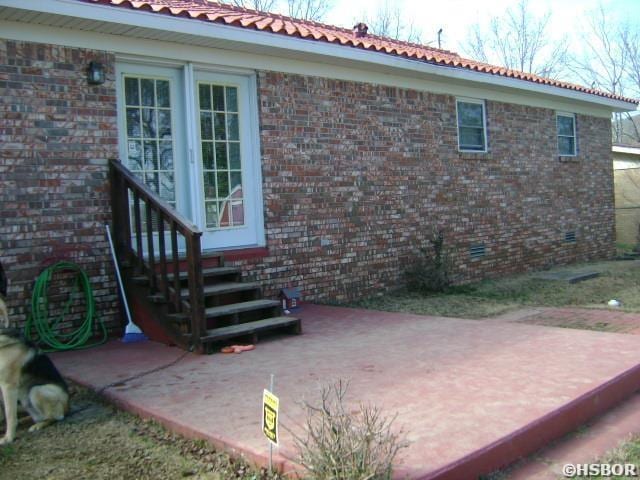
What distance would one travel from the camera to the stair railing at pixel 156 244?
5.86m

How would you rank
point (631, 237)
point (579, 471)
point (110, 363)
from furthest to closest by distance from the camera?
point (631, 237), point (110, 363), point (579, 471)

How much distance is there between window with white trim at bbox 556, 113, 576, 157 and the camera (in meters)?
13.6

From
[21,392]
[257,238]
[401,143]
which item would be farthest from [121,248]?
[401,143]

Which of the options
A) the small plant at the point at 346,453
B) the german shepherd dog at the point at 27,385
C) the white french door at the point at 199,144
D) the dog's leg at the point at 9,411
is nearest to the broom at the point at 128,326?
the white french door at the point at 199,144

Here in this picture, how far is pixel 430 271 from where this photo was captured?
31.9 ft

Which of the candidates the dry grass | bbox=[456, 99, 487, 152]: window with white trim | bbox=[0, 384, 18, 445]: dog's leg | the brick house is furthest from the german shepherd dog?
bbox=[456, 99, 487, 152]: window with white trim

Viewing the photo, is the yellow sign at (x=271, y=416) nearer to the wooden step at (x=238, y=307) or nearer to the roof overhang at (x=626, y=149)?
the wooden step at (x=238, y=307)

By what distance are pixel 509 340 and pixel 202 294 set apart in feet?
9.36

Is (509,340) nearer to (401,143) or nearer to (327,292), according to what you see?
(327,292)

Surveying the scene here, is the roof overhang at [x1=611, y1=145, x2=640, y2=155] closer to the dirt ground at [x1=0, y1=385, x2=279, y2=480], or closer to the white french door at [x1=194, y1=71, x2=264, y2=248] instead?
the white french door at [x1=194, y1=71, x2=264, y2=248]

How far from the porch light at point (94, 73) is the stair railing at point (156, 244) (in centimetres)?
83

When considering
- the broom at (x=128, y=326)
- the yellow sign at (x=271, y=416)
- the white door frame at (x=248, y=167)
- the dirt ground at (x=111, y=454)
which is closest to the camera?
the yellow sign at (x=271, y=416)

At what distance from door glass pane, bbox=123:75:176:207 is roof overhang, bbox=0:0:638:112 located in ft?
1.94

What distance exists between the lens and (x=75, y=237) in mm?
6699
